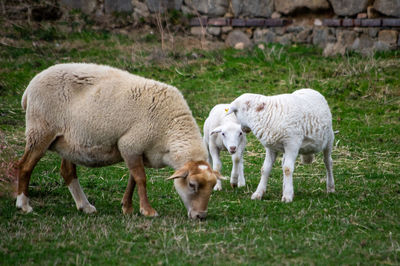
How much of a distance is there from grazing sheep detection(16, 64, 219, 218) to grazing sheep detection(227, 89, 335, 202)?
902 millimetres

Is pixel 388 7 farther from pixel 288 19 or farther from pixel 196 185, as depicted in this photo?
pixel 196 185

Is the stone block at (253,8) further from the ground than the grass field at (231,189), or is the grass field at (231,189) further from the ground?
the stone block at (253,8)

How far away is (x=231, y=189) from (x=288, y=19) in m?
8.30

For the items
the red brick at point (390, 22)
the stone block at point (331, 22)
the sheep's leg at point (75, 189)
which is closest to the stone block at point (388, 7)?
the red brick at point (390, 22)

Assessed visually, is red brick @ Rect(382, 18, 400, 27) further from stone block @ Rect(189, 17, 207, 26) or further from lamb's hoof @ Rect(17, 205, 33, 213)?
lamb's hoof @ Rect(17, 205, 33, 213)

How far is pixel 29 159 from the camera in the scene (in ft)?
20.7

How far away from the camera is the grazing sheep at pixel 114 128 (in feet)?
19.8

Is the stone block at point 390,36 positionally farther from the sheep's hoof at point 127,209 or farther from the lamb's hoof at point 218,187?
the sheep's hoof at point 127,209

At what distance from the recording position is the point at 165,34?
50.8ft

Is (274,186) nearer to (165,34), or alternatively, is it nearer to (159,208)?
(159,208)

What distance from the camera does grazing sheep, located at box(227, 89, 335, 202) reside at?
6.58 meters

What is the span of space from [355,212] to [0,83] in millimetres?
9492

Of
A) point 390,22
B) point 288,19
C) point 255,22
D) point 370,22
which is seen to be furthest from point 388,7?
point 255,22

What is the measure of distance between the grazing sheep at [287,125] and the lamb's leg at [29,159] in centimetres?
223
